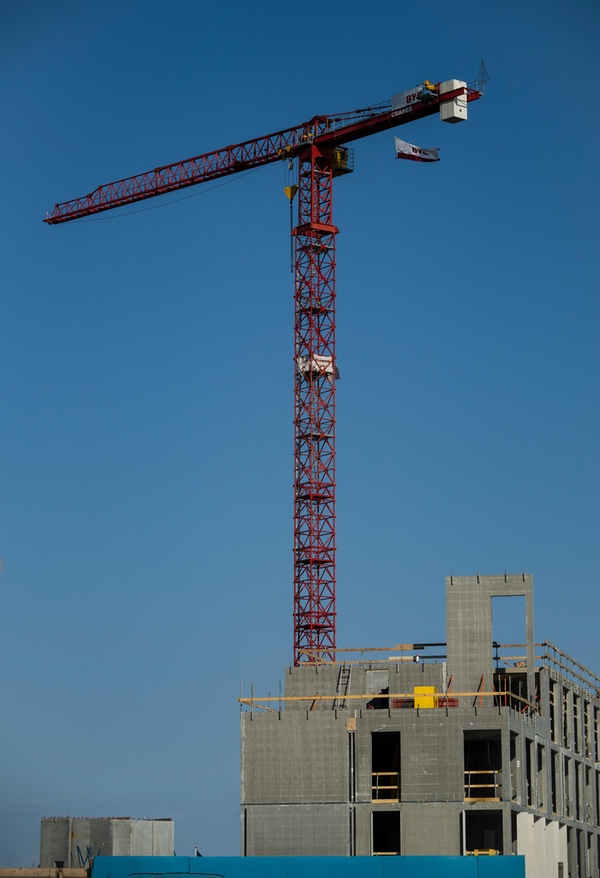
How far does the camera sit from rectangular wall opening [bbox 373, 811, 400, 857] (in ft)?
278

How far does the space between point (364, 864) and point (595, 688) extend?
36.8 m

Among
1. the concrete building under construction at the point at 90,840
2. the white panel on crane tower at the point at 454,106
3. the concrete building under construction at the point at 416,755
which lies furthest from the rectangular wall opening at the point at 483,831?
the white panel on crane tower at the point at 454,106

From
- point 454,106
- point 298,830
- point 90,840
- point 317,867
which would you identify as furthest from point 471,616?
point 454,106

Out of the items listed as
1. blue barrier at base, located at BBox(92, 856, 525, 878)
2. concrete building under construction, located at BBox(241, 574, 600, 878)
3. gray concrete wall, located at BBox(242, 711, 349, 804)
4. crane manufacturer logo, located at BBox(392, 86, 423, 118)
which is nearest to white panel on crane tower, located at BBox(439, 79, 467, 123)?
crane manufacturer logo, located at BBox(392, 86, 423, 118)

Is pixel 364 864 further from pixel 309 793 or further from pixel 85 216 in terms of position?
pixel 85 216

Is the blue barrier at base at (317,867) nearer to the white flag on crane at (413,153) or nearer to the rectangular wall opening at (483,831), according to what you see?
the rectangular wall opening at (483,831)

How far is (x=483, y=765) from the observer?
86750 millimetres

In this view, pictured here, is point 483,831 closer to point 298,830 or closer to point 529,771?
point 529,771

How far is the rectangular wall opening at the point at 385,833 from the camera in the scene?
278 feet

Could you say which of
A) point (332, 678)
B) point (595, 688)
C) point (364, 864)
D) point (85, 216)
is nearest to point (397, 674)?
point (332, 678)

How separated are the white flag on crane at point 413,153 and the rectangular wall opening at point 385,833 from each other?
54.9 m

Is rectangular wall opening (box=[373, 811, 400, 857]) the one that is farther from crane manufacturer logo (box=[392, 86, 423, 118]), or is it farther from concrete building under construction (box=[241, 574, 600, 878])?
crane manufacturer logo (box=[392, 86, 423, 118])

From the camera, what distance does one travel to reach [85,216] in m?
148

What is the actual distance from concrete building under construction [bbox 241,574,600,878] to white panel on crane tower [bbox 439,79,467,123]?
146 ft
